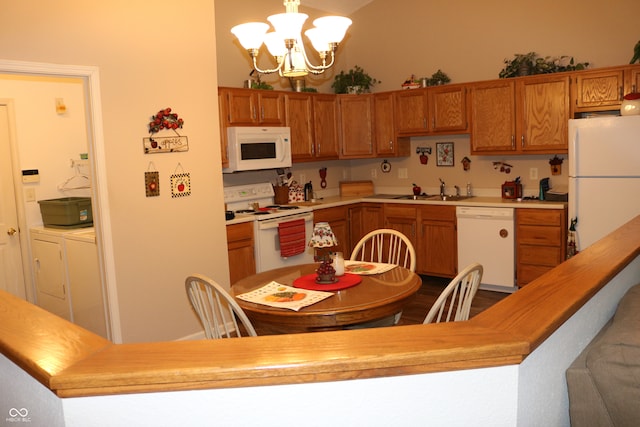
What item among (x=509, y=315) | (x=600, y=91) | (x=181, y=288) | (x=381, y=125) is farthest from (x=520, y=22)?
(x=509, y=315)

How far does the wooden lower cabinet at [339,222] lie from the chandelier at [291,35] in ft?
8.65

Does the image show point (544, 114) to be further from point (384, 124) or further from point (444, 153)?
point (384, 124)

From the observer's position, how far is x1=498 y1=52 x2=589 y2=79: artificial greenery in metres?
5.12

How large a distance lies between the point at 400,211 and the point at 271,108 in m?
1.70

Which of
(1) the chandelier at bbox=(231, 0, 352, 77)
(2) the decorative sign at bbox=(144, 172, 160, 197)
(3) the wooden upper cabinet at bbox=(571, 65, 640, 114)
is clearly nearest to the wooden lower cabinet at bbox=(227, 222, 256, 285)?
(2) the decorative sign at bbox=(144, 172, 160, 197)

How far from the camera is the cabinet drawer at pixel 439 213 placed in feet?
18.0

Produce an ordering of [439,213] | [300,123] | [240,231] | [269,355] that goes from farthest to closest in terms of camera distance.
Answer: [300,123] < [439,213] < [240,231] < [269,355]

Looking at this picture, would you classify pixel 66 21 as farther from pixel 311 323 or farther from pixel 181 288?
pixel 311 323

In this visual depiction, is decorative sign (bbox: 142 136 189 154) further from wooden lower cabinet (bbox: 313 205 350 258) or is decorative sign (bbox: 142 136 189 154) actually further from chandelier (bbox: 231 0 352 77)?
wooden lower cabinet (bbox: 313 205 350 258)

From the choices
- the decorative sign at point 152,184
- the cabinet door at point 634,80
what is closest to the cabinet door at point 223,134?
the decorative sign at point 152,184

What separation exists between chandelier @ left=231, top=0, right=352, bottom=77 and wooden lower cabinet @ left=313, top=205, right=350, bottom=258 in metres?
2.64

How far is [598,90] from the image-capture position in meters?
4.77

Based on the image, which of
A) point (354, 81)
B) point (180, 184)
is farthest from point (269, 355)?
point (354, 81)

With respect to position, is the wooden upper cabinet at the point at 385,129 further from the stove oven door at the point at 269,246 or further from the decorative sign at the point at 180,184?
the decorative sign at the point at 180,184
